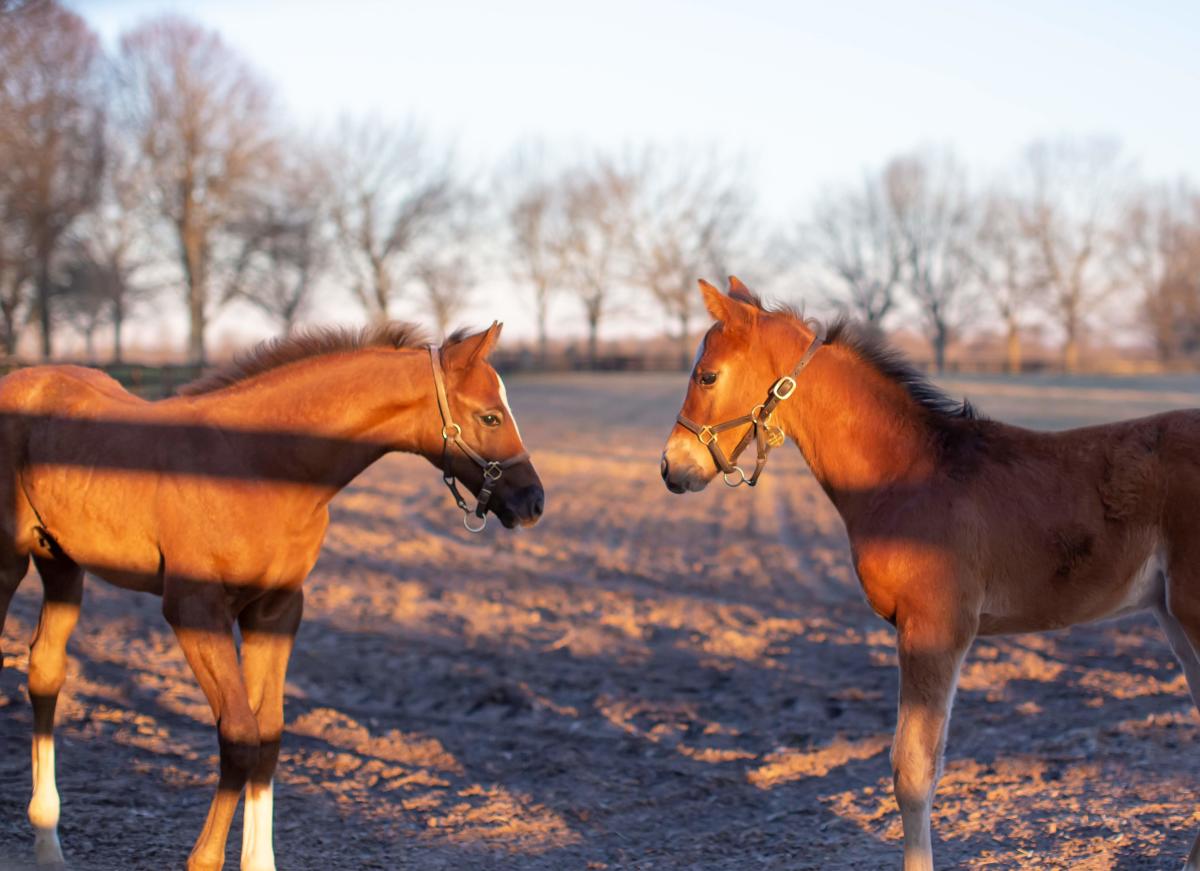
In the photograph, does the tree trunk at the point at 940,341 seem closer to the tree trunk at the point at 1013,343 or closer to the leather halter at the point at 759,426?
the tree trunk at the point at 1013,343

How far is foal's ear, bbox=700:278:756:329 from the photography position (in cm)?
416

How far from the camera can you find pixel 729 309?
164 inches

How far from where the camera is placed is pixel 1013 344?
202ft

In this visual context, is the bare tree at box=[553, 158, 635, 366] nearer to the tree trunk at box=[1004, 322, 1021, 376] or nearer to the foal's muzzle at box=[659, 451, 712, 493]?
the tree trunk at box=[1004, 322, 1021, 376]

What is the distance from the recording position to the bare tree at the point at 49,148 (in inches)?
951

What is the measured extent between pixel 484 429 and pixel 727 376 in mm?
1013

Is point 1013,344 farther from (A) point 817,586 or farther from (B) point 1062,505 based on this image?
(B) point 1062,505

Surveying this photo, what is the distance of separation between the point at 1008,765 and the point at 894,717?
36.9 inches

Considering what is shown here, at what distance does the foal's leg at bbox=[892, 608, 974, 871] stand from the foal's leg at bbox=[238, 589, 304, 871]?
239 centimetres

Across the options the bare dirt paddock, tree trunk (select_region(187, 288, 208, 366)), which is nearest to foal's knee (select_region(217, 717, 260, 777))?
the bare dirt paddock

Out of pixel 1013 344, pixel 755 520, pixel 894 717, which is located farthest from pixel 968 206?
pixel 894 717

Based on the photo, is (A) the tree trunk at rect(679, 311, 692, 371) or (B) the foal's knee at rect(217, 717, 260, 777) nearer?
(B) the foal's knee at rect(217, 717, 260, 777)

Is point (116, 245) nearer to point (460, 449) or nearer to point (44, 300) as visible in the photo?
point (44, 300)

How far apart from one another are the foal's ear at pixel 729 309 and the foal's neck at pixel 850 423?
0.17 metres
